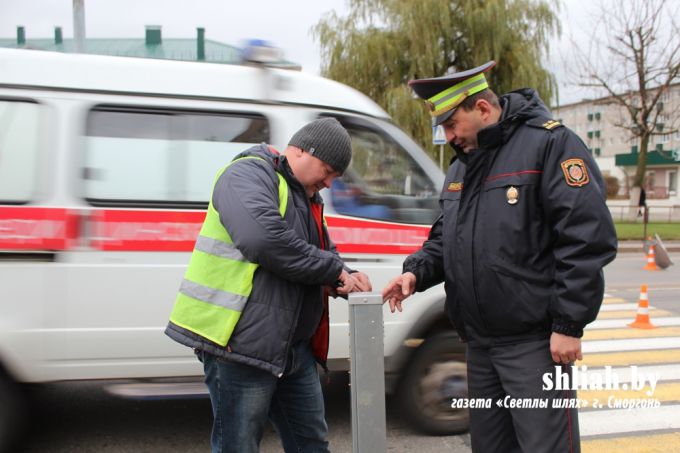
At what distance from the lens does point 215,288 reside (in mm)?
2215

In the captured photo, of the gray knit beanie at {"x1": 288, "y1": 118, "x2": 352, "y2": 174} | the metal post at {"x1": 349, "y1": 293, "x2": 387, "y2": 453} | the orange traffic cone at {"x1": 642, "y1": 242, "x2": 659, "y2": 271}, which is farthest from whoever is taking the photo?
the orange traffic cone at {"x1": 642, "y1": 242, "x2": 659, "y2": 271}

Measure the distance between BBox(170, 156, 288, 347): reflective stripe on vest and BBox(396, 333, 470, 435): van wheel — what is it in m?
2.10

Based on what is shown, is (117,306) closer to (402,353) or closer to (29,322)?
(29,322)

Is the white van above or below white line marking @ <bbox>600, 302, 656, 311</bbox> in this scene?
above

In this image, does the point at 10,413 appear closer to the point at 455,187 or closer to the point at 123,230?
the point at 123,230

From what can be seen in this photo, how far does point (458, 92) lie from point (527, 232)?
0.58 meters

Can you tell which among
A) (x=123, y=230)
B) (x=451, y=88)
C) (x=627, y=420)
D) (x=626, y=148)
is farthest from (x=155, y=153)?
(x=626, y=148)

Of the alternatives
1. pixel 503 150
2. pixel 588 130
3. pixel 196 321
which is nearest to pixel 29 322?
pixel 196 321

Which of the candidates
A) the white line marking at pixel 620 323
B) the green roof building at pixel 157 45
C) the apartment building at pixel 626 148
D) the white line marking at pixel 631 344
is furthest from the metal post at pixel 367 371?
the apartment building at pixel 626 148

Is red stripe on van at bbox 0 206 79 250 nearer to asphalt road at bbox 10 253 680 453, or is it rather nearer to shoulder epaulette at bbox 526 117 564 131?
asphalt road at bbox 10 253 680 453

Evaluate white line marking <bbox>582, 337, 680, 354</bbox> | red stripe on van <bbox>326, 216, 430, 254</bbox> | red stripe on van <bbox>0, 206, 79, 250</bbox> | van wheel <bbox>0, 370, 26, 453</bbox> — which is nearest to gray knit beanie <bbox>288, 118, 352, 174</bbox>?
red stripe on van <bbox>326, 216, 430, 254</bbox>

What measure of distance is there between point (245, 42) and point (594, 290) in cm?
286

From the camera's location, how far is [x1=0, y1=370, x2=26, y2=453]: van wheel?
11.4ft

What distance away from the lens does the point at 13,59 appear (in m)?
3.50
